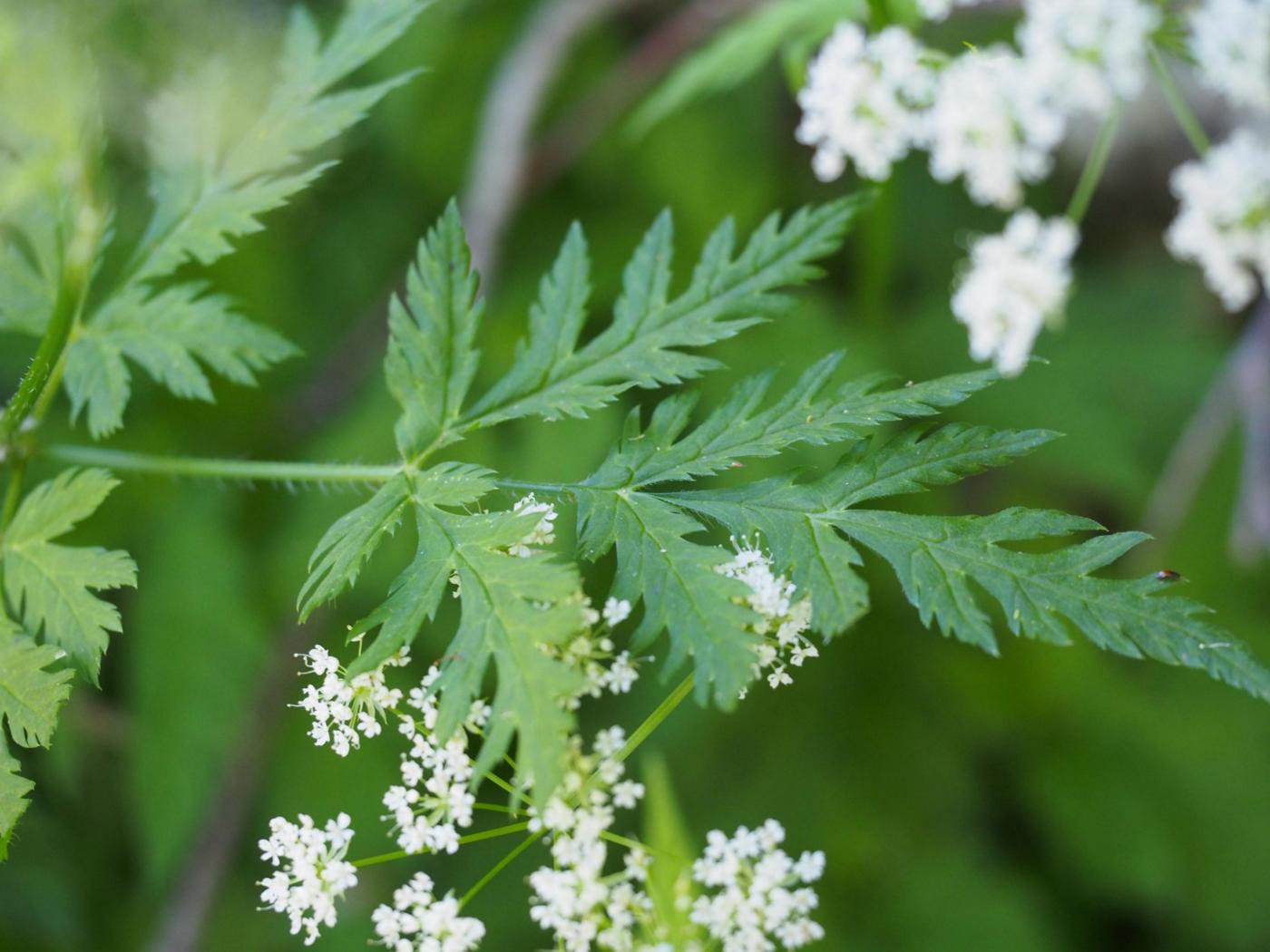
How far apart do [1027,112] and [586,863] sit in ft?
5.21

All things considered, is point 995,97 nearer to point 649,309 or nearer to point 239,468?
point 649,309

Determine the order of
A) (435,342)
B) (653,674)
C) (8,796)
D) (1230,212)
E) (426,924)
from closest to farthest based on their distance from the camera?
1. (426,924)
2. (8,796)
3. (435,342)
4. (1230,212)
5. (653,674)

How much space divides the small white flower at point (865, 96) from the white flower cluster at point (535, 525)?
0.90 meters

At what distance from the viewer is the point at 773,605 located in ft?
4.35

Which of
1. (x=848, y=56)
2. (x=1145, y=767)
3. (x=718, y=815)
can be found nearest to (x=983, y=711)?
(x=1145, y=767)

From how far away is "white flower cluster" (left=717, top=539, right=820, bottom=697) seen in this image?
1321 millimetres

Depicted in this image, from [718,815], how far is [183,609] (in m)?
1.69

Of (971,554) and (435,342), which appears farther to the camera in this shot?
(435,342)

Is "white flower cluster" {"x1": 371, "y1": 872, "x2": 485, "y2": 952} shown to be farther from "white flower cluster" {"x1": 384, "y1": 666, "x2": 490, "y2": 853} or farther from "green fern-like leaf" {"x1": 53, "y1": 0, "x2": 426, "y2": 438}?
"green fern-like leaf" {"x1": 53, "y1": 0, "x2": 426, "y2": 438}

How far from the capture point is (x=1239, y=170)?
2158 millimetres

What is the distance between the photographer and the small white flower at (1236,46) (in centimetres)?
207

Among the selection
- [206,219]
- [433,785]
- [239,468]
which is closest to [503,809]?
[433,785]

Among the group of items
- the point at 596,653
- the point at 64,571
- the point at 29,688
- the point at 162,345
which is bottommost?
the point at 596,653

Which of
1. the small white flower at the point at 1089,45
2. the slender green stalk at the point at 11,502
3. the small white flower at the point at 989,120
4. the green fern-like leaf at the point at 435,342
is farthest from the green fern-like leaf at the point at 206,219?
the small white flower at the point at 1089,45
